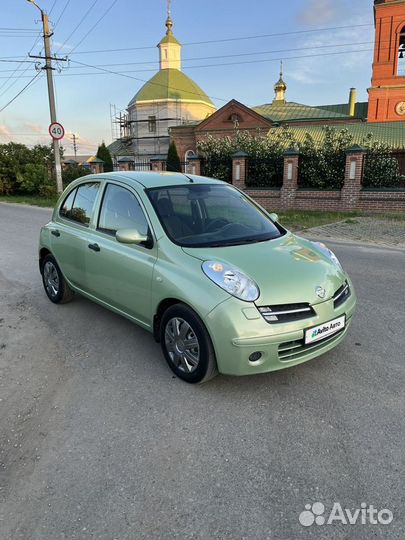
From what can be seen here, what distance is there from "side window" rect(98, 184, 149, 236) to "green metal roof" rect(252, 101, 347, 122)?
39.3 meters

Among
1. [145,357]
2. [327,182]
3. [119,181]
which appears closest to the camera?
[145,357]

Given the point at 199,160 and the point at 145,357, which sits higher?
the point at 199,160

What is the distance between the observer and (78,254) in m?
4.58

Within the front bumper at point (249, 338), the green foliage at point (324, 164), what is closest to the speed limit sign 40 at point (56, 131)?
the green foliage at point (324, 164)

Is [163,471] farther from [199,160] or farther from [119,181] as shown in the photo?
[199,160]

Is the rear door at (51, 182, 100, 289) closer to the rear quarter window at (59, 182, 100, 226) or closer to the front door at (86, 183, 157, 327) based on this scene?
the rear quarter window at (59, 182, 100, 226)

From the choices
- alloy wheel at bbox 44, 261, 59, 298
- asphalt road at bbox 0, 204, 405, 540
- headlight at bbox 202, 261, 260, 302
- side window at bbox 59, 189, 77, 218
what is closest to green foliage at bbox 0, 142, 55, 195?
alloy wheel at bbox 44, 261, 59, 298

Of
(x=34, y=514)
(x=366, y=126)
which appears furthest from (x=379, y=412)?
(x=366, y=126)

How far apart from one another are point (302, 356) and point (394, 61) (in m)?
41.8

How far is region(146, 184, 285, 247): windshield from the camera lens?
12.1 ft

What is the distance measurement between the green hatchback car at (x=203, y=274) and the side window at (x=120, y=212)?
0.04ft

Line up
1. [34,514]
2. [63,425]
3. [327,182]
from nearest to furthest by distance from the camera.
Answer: [34,514] → [63,425] → [327,182]

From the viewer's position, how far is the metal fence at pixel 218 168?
1834 cm

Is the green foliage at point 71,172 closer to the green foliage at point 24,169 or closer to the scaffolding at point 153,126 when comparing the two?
the green foliage at point 24,169
